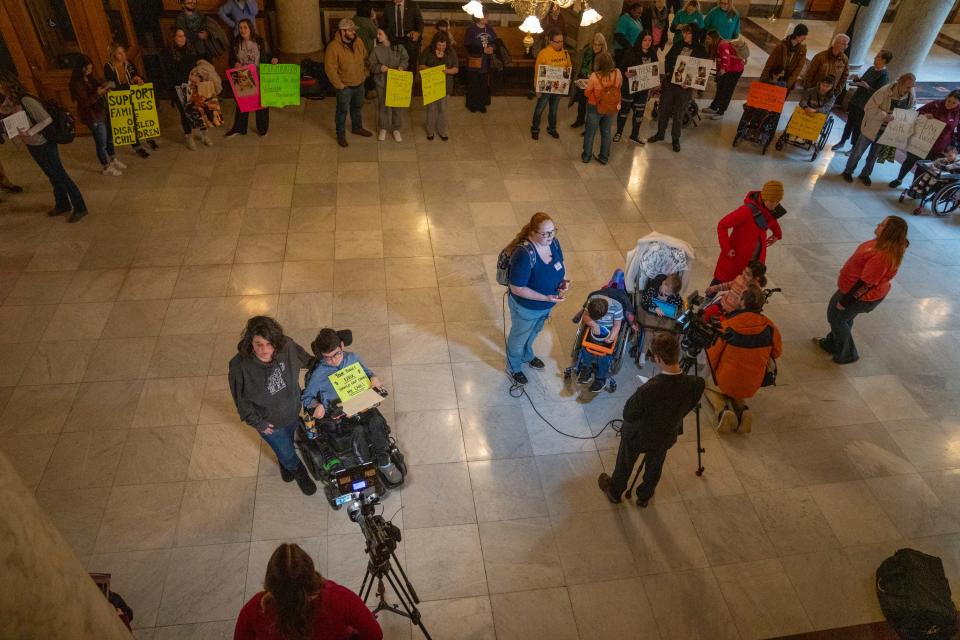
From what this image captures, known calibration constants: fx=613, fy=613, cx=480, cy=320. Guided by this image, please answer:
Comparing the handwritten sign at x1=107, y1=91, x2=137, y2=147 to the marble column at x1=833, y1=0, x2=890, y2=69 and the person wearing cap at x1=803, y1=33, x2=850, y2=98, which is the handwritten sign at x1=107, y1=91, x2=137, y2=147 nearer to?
the person wearing cap at x1=803, y1=33, x2=850, y2=98

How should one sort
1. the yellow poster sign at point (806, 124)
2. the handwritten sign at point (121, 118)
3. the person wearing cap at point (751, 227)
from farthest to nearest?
the yellow poster sign at point (806, 124) → the handwritten sign at point (121, 118) → the person wearing cap at point (751, 227)

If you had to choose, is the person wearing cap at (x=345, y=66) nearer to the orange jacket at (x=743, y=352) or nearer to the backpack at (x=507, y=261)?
the backpack at (x=507, y=261)

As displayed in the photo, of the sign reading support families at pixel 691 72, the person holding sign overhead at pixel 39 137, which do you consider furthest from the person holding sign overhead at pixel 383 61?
the person holding sign overhead at pixel 39 137

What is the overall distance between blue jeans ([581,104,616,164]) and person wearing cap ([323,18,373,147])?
3.29 m

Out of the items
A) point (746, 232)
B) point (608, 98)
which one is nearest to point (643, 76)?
point (608, 98)

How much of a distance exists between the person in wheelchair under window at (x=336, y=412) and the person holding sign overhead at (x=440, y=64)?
610 centimetres

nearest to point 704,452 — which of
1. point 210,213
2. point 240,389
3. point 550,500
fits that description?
point 550,500

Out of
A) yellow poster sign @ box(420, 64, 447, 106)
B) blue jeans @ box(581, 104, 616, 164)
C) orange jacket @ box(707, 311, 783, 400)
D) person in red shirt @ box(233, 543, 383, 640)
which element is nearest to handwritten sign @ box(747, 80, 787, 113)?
blue jeans @ box(581, 104, 616, 164)

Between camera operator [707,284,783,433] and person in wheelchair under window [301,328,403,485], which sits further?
camera operator [707,284,783,433]

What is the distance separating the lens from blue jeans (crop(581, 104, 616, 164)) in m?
8.74

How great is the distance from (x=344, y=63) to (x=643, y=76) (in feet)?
14.2

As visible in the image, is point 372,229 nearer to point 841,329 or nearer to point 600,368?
point 600,368

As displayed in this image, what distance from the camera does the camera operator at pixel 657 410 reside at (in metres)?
3.84

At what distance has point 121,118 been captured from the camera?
26.2ft
